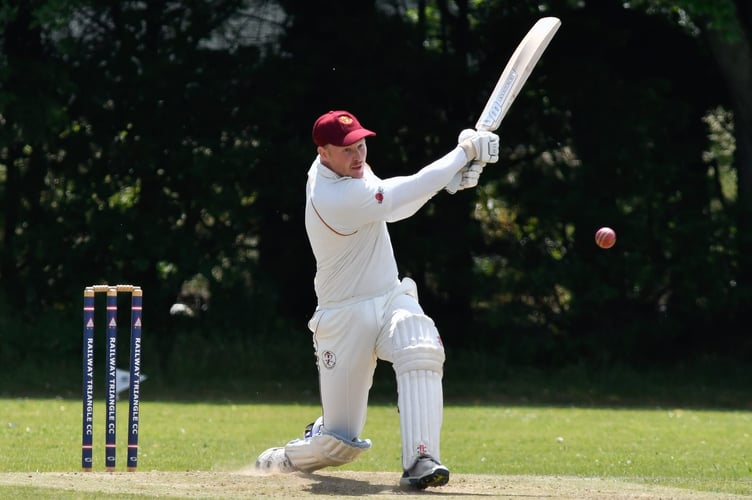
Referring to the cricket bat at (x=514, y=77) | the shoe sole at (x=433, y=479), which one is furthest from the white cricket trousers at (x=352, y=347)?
the cricket bat at (x=514, y=77)

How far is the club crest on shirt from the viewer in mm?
6953

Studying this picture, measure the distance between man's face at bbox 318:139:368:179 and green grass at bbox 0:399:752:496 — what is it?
246 cm

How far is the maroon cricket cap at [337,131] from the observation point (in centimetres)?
676

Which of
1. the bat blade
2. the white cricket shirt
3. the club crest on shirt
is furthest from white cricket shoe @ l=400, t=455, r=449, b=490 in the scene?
the bat blade

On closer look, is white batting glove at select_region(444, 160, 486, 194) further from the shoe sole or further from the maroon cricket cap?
the shoe sole

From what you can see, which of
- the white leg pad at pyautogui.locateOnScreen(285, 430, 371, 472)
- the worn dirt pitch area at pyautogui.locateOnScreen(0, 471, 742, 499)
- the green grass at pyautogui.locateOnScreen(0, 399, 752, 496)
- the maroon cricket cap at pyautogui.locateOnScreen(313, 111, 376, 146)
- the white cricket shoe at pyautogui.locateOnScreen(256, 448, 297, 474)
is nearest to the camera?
the worn dirt pitch area at pyautogui.locateOnScreen(0, 471, 742, 499)

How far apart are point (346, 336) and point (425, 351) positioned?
17.0 inches

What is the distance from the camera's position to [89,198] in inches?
611

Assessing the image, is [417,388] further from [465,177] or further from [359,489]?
[465,177]

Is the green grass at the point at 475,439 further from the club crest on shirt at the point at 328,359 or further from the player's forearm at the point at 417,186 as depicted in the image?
the player's forearm at the point at 417,186

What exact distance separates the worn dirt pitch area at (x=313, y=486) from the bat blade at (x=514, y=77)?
1.83 metres

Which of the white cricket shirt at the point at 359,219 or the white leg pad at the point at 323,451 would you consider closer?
the white cricket shirt at the point at 359,219

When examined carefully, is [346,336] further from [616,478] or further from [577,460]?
[577,460]

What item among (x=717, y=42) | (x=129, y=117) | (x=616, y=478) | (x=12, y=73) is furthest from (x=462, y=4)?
(x=616, y=478)
